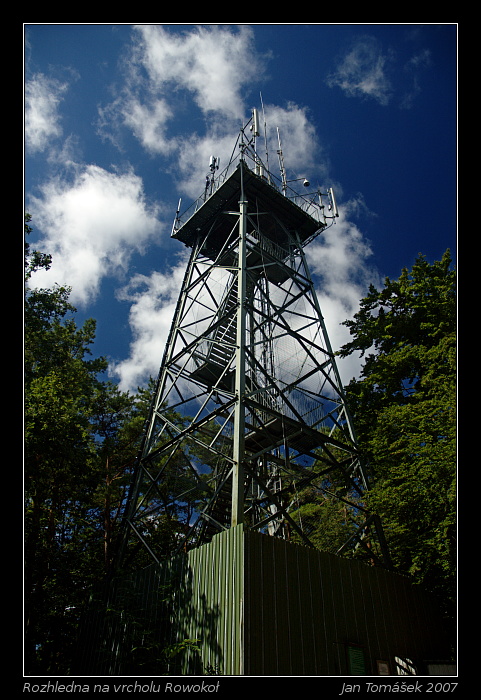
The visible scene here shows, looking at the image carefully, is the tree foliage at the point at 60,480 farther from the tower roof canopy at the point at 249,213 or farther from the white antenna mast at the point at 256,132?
the white antenna mast at the point at 256,132

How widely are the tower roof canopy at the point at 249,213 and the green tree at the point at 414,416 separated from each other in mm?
3718

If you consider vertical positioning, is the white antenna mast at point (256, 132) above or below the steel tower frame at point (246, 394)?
above

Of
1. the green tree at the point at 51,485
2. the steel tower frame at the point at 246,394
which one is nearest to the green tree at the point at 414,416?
the steel tower frame at the point at 246,394

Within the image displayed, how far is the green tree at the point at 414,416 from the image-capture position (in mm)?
10156

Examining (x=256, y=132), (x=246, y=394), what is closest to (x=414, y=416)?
(x=246, y=394)

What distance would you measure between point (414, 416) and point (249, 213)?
8845mm

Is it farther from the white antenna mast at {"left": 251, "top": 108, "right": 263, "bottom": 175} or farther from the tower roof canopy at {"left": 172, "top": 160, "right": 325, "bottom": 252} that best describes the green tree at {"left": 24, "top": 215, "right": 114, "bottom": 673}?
the white antenna mast at {"left": 251, "top": 108, "right": 263, "bottom": 175}

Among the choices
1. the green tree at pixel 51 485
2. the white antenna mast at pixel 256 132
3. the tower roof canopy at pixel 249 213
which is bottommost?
the green tree at pixel 51 485

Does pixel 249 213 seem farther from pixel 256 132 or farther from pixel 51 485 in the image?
pixel 51 485
